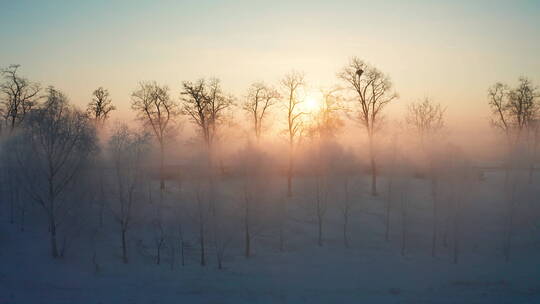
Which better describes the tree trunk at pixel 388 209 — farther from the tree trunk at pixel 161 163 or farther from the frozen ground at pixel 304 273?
the tree trunk at pixel 161 163

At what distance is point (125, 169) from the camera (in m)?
26.8

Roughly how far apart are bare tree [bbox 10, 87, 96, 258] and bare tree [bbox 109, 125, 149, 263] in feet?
8.78

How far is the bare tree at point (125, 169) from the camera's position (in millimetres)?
26609

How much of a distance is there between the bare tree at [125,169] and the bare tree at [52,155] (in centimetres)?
268

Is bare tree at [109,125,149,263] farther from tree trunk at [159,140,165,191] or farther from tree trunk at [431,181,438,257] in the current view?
tree trunk at [431,181,438,257]

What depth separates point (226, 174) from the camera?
1366 inches

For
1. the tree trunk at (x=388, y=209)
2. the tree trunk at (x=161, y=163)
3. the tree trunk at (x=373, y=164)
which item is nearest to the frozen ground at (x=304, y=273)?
the tree trunk at (x=388, y=209)

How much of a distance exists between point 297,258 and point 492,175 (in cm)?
3087

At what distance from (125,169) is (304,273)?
13.3 m

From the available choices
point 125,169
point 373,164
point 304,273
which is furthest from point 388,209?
point 125,169

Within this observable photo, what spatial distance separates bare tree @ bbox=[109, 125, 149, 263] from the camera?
26.6m

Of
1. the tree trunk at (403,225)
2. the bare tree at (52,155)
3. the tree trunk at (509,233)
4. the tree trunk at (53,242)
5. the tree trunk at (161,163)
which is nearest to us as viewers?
the tree trunk at (53,242)

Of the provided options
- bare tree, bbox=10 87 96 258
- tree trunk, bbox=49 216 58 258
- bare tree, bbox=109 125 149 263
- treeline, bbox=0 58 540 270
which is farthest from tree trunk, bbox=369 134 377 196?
tree trunk, bbox=49 216 58 258

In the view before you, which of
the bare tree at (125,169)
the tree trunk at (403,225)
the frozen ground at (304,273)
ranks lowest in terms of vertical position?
the frozen ground at (304,273)
